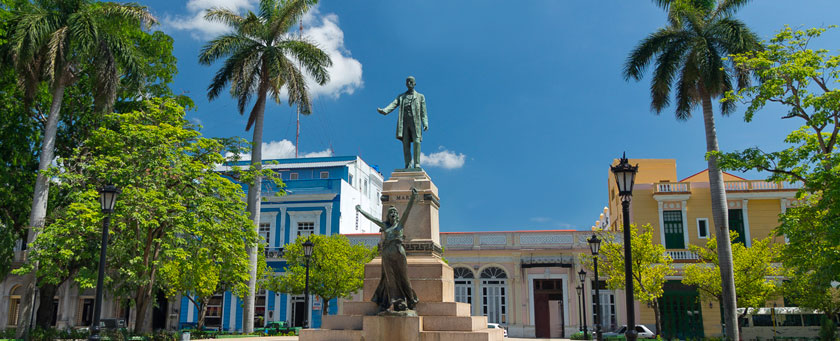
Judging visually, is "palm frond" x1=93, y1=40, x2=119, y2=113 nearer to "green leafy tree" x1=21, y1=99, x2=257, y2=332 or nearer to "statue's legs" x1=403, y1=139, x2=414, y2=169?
"green leafy tree" x1=21, y1=99, x2=257, y2=332

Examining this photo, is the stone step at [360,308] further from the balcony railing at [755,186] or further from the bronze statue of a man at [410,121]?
the balcony railing at [755,186]

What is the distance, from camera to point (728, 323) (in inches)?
871

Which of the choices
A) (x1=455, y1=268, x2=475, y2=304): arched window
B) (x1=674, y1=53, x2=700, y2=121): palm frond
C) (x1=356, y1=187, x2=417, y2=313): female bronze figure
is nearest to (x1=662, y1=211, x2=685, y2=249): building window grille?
(x1=455, y1=268, x2=475, y2=304): arched window

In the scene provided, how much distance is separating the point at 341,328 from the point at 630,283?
19.0 ft

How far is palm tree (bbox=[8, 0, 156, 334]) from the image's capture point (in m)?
22.7

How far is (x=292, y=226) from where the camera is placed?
136 feet

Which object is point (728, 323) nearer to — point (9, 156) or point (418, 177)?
point (418, 177)

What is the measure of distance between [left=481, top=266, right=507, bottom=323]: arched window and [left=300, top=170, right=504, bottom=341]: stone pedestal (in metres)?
23.7

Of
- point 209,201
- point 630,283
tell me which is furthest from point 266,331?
point 630,283

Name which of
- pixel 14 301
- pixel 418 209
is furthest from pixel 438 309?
pixel 14 301

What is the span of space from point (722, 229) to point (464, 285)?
18284 mm

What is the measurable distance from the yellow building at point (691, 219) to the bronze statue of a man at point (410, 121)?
83.0 ft

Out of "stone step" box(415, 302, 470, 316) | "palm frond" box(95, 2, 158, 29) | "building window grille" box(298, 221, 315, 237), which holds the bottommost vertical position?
"stone step" box(415, 302, 470, 316)

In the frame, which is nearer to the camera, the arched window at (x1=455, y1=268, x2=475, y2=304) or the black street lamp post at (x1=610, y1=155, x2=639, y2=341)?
the black street lamp post at (x1=610, y1=155, x2=639, y2=341)
